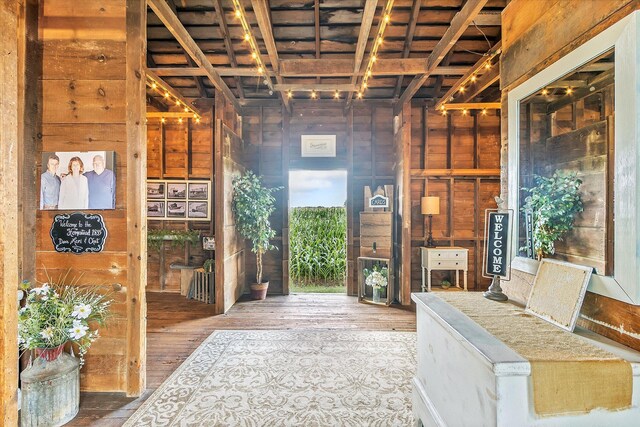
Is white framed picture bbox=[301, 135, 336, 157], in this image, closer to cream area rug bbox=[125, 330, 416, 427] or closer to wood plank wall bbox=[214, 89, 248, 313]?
wood plank wall bbox=[214, 89, 248, 313]

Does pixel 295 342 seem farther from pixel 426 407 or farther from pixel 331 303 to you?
pixel 426 407

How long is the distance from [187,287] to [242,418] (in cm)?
336

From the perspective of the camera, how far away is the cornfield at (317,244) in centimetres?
561

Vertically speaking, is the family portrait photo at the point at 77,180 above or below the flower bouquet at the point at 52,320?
above

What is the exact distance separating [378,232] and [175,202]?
3.65m

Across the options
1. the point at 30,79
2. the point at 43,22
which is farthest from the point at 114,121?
the point at 43,22

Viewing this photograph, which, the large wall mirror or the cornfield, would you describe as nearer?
the large wall mirror

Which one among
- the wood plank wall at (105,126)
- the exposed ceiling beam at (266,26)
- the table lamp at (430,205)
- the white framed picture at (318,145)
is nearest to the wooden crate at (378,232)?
the table lamp at (430,205)

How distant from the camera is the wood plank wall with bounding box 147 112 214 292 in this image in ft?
16.9

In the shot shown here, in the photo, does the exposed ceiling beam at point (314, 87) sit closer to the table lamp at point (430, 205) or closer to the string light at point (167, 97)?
the string light at point (167, 97)

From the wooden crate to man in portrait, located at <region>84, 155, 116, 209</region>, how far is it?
3364 millimetres

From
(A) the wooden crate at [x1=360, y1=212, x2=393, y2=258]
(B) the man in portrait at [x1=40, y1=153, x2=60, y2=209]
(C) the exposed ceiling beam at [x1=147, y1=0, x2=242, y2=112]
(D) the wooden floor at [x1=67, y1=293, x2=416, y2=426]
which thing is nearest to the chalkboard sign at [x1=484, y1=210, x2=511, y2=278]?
(D) the wooden floor at [x1=67, y1=293, x2=416, y2=426]

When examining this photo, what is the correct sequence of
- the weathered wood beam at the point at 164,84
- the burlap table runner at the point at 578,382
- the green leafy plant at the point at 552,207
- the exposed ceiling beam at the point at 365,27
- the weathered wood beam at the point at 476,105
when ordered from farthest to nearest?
1. the weathered wood beam at the point at 476,105
2. the weathered wood beam at the point at 164,84
3. the exposed ceiling beam at the point at 365,27
4. the green leafy plant at the point at 552,207
5. the burlap table runner at the point at 578,382

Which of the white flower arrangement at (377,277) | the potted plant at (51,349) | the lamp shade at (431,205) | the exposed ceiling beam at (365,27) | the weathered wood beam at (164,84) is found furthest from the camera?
the lamp shade at (431,205)
